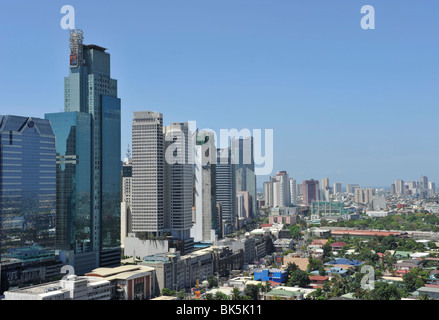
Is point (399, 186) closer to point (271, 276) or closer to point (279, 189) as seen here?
point (279, 189)

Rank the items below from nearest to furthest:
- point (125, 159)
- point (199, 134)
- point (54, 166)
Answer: point (54, 166) → point (199, 134) → point (125, 159)

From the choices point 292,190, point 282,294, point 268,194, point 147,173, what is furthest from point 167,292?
point 292,190

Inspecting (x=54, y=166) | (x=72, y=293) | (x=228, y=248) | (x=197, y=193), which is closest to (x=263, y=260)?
(x=228, y=248)

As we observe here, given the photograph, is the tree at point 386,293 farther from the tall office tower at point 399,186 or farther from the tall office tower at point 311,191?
the tall office tower at point 399,186

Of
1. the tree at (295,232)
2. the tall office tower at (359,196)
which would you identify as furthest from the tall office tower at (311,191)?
the tree at (295,232)
